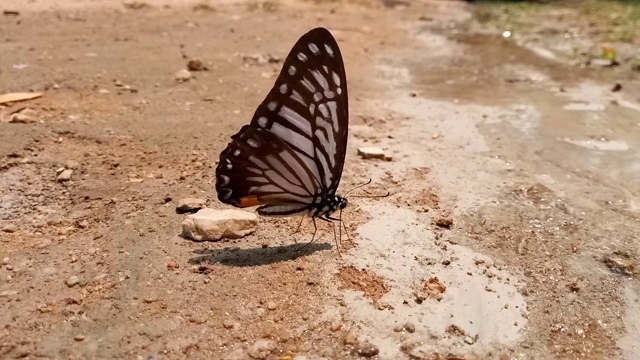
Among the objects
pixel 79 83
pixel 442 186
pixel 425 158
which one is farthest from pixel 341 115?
pixel 79 83

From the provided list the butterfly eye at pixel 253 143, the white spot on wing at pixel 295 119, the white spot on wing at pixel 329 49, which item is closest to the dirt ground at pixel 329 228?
the butterfly eye at pixel 253 143

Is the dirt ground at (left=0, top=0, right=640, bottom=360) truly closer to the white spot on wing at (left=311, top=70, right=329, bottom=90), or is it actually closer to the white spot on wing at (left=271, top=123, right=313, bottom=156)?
the white spot on wing at (left=271, top=123, right=313, bottom=156)

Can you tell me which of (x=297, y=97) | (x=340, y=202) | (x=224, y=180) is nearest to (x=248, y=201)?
(x=224, y=180)

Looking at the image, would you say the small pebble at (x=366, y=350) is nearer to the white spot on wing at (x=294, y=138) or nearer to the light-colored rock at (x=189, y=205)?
the white spot on wing at (x=294, y=138)

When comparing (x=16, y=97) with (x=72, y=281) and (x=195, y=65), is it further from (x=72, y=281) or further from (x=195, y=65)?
(x=72, y=281)

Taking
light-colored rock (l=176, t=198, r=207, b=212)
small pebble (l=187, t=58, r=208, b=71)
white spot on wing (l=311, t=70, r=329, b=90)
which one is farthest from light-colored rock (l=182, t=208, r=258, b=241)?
small pebble (l=187, t=58, r=208, b=71)

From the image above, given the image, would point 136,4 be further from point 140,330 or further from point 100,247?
point 140,330

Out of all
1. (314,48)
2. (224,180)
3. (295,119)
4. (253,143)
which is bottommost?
(224,180)
